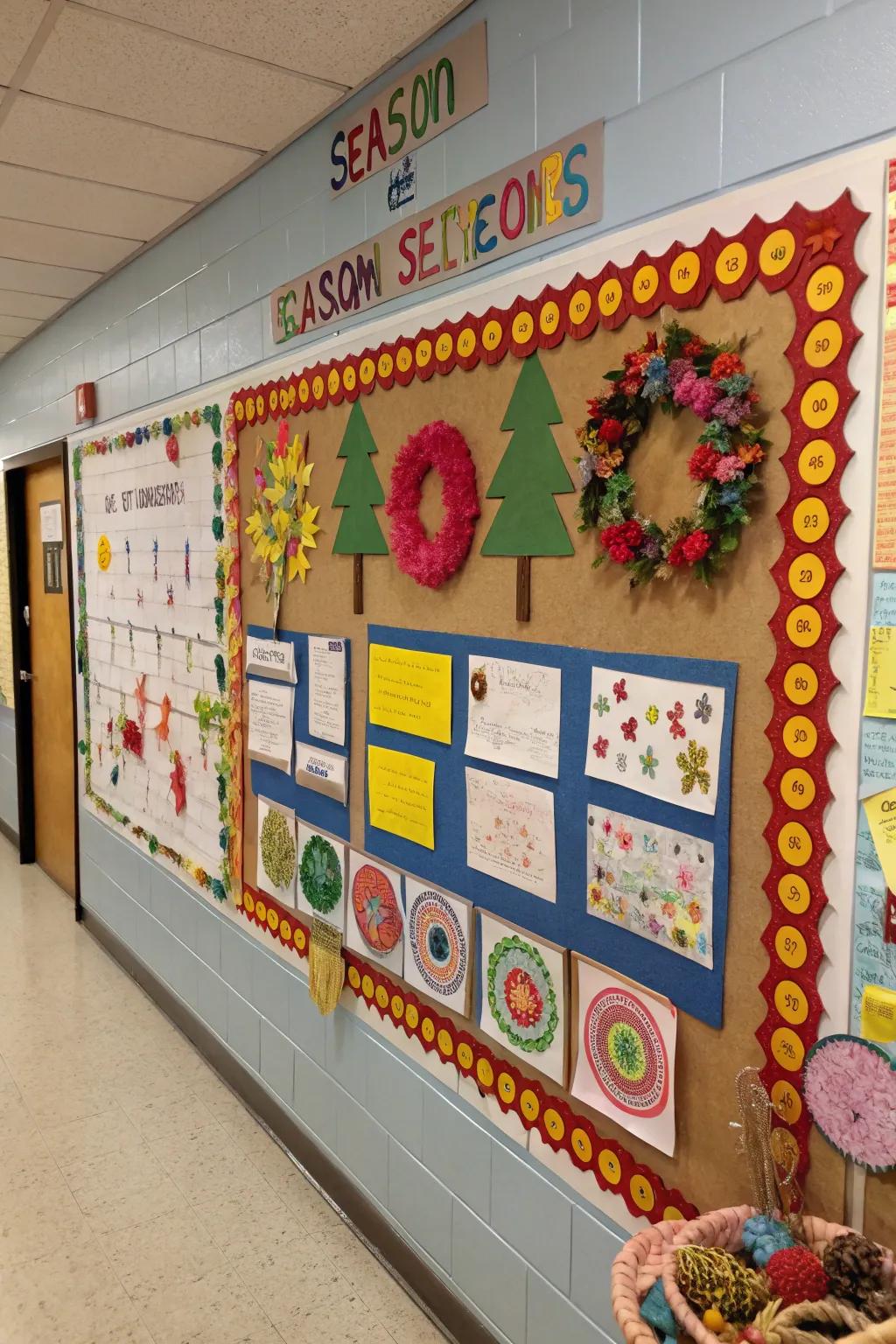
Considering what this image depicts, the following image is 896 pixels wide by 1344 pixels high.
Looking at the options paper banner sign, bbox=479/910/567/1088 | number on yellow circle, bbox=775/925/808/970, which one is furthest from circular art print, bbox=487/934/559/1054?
number on yellow circle, bbox=775/925/808/970

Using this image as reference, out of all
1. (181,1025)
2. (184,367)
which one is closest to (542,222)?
(184,367)

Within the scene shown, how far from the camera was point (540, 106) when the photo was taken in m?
1.48

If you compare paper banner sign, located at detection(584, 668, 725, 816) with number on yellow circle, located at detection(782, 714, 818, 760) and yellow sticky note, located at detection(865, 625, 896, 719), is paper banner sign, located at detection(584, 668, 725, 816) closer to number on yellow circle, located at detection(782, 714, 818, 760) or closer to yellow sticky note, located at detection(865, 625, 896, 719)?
number on yellow circle, located at detection(782, 714, 818, 760)

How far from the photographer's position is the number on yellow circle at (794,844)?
1.14 m

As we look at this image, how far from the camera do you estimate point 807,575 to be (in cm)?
113

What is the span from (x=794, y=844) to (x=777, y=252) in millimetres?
742

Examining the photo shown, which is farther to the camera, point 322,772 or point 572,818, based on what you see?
point 322,772

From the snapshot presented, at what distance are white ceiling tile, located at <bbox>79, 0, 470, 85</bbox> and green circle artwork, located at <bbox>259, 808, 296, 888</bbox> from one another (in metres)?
1.71

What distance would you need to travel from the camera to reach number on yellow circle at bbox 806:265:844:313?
3.51 feet

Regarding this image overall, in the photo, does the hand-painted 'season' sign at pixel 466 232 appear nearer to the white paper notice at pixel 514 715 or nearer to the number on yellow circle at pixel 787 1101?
the white paper notice at pixel 514 715

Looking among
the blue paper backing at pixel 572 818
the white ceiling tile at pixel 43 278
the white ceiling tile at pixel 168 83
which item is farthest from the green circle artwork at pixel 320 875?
the white ceiling tile at pixel 43 278

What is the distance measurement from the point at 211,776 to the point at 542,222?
1.88 metres

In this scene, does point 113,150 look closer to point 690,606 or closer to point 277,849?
point 277,849

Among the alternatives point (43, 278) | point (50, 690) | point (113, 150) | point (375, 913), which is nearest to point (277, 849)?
point (375, 913)
